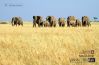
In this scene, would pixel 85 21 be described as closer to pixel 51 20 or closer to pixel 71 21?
pixel 71 21

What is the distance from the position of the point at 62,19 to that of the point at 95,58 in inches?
1597

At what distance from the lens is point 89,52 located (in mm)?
10172

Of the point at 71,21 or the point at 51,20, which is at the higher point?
the point at 51,20

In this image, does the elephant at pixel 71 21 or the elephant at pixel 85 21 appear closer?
the elephant at pixel 71 21

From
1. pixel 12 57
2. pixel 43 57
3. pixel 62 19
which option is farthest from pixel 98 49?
pixel 62 19

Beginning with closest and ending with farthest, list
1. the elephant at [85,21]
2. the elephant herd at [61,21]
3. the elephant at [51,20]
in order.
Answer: the elephant herd at [61,21] → the elephant at [85,21] → the elephant at [51,20]

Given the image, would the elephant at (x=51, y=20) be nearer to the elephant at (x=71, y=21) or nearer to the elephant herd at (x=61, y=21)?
the elephant herd at (x=61, y=21)

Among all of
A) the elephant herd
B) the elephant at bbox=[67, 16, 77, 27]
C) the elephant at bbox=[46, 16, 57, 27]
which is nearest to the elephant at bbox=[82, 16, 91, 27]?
the elephant herd

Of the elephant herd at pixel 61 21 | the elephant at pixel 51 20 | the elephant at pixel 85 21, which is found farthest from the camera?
the elephant at pixel 51 20

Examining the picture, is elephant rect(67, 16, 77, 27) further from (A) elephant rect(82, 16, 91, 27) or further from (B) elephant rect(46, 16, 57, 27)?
(B) elephant rect(46, 16, 57, 27)

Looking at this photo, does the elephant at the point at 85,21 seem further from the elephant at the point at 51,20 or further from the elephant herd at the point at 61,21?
the elephant at the point at 51,20

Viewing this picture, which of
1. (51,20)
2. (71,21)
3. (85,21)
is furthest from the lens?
(51,20)

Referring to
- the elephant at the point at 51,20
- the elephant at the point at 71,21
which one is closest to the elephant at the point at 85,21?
the elephant at the point at 71,21

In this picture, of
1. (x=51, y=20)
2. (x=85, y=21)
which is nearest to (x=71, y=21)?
(x=85, y=21)
